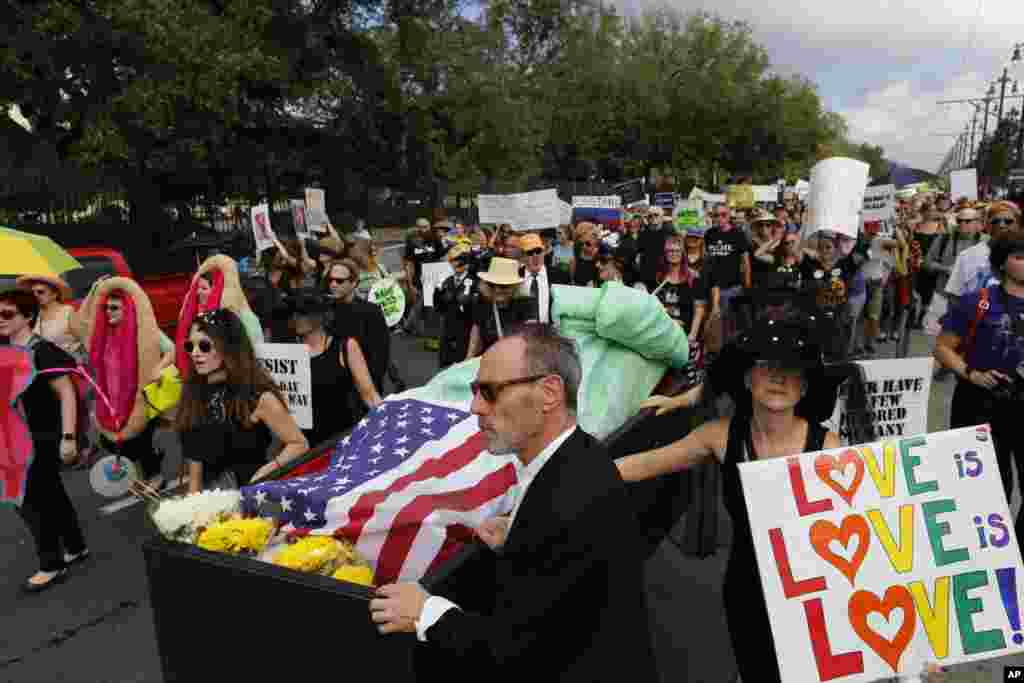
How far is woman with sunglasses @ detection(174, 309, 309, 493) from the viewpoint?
3844 mm

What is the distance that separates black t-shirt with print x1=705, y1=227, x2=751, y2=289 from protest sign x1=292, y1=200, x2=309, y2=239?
538cm

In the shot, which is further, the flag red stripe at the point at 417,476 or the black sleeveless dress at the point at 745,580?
the flag red stripe at the point at 417,476

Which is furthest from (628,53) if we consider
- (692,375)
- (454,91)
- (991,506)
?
(991,506)

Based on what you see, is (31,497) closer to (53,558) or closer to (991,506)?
(53,558)

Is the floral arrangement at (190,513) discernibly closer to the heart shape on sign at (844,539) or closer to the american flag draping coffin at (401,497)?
the american flag draping coffin at (401,497)

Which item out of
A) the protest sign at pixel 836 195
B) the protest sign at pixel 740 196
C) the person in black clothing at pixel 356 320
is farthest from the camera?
the protest sign at pixel 740 196

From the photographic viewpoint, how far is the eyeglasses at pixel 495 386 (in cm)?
198

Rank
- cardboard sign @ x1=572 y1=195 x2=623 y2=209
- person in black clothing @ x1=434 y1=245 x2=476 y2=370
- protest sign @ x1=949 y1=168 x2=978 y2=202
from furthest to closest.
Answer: cardboard sign @ x1=572 y1=195 x2=623 y2=209, protest sign @ x1=949 y1=168 x2=978 y2=202, person in black clothing @ x1=434 y1=245 x2=476 y2=370

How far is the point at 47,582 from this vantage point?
15.0ft

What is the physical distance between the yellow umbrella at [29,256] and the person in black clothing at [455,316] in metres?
3.11

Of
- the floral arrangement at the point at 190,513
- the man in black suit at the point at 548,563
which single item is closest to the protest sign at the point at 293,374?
the floral arrangement at the point at 190,513

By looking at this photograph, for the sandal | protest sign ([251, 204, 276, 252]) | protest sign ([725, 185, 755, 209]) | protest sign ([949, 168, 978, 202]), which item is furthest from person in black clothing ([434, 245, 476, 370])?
protest sign ([725, 185, 755, 209])

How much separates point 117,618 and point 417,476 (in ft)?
7.70

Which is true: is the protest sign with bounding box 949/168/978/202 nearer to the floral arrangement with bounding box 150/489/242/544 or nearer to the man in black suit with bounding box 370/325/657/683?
the man in black suit with bounding box 370/325/657/683
